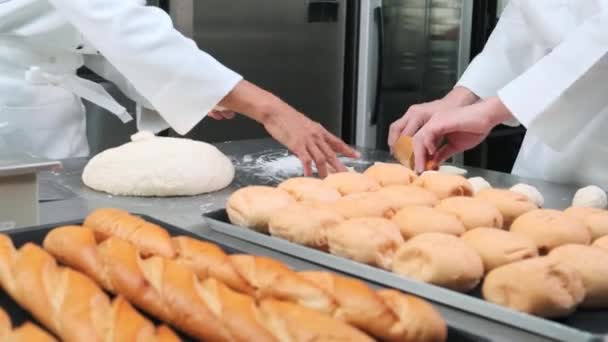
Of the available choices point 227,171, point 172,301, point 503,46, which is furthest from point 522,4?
point 172,301

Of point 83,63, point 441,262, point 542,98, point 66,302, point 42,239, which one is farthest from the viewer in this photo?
point 83,63

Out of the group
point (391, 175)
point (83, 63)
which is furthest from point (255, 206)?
point (83, 63)

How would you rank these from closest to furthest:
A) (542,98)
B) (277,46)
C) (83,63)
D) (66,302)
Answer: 1. (66,302)
2. (542,98)
3. (83,63)
4. (277,46)

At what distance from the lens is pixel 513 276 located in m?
0.74

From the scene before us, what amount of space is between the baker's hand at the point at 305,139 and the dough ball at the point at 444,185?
28 centimetres

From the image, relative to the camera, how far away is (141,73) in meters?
1.49

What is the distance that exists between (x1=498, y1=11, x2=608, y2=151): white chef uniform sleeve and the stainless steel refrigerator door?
1.81m

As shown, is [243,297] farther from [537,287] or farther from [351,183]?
[351,183]

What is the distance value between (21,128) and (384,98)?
2220mm

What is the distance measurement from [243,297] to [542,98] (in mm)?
986

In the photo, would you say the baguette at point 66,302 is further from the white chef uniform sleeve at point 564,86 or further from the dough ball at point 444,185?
the white chef uniform sleeve at point 564,86

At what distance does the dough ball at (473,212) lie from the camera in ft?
3.18

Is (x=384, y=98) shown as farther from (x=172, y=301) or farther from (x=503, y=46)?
(x=172, y=301)

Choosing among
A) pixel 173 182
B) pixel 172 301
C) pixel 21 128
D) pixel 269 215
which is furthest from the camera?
pixel 21 128
